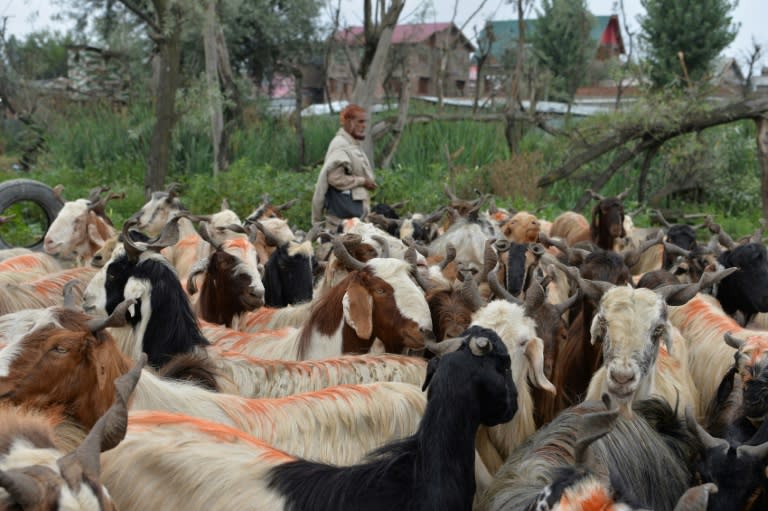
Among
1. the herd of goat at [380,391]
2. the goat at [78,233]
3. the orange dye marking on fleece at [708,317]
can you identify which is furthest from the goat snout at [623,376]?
the goat at [78,233]

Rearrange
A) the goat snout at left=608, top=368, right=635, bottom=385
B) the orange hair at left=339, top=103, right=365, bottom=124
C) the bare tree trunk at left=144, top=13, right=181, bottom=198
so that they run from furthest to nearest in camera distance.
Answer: the bare tree trunk at left=144, top=13, right=181, bottom=198, the orange hair at left=339, top=103, right=365, bottom=124, the goat snout at left=608, top=368, right=635, bottom=385

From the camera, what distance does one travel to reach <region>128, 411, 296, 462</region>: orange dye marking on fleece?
331cm

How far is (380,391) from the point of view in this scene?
4172 millimetres

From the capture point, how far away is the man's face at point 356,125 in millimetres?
9133

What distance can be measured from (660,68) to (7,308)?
2578 centimetres

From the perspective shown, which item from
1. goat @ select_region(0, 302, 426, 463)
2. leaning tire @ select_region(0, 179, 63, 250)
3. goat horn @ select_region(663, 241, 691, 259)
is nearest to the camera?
goat @ select_region(0, 302, 426, 463)

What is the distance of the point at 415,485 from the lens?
314 centimetres

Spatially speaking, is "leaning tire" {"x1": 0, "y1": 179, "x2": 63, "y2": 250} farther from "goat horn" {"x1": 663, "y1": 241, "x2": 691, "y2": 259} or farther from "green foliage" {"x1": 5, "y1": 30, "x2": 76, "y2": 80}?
"green foliage" {"x1": 5, "y1": 30, "x2": 76, "y2": 80}

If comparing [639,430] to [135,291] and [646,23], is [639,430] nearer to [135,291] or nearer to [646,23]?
[135,291]

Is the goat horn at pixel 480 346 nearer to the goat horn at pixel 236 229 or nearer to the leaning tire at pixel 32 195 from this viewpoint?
the goat horn at pixel 236 229

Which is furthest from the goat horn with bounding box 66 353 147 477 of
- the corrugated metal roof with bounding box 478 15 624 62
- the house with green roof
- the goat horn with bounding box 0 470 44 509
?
the corrugated metal roof with bounding box 478 15 624 62

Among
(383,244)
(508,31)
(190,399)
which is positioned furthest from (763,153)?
(508,31)

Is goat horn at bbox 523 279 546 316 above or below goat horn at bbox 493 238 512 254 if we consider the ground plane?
above

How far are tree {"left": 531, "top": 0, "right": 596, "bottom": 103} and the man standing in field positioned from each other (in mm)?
25900
